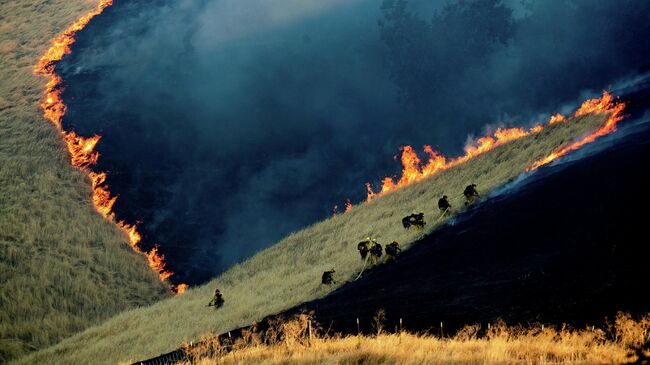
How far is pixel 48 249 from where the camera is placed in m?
43.2

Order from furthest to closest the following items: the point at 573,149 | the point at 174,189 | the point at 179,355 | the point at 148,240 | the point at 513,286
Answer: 1. the point at 174,189
2. the point at 148,240
3. the point at 573,149
4. the point at 179,355
5. the point at 513,286

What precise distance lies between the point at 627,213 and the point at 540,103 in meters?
49.9

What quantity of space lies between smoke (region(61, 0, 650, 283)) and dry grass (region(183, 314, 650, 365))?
117 ft

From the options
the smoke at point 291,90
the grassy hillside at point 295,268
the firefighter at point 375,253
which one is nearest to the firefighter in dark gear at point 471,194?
the grassy hillside at point 295,268

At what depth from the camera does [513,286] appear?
59.1ft

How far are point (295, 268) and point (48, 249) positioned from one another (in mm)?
19833

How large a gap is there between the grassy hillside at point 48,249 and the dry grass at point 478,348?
23558 millimetres

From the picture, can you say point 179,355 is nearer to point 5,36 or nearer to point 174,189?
point 174,189

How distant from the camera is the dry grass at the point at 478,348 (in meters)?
11.5

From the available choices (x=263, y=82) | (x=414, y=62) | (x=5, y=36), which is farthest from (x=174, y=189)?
(x=5, y=36)

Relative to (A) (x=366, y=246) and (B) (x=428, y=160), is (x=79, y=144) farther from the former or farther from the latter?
(A) (x=366, y=246)

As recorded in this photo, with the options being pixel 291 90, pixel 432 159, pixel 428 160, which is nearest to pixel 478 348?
pixel 432 159

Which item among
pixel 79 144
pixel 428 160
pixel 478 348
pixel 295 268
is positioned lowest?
pixel 428 160

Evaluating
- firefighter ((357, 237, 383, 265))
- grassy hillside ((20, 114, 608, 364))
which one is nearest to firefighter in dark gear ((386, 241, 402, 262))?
firefighter ((357, 237, 383, 265))
